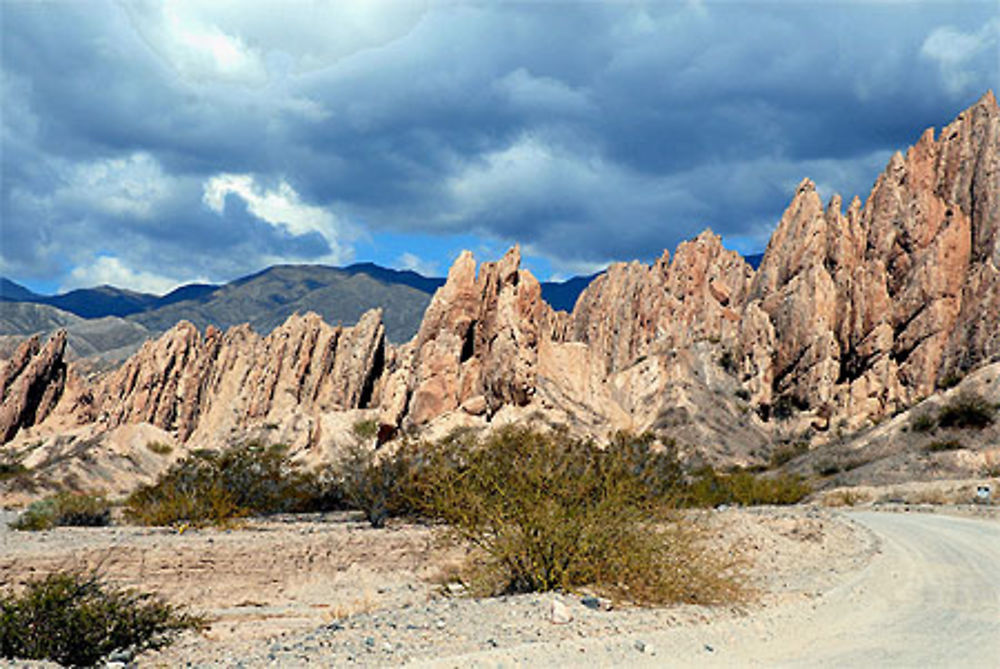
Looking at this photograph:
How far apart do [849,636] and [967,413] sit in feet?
152

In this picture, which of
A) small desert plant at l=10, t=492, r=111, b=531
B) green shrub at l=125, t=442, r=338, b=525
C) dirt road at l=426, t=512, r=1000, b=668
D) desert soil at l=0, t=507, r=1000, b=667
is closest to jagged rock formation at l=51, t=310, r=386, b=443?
green shrub at l=125, t=442, r=338, b=525

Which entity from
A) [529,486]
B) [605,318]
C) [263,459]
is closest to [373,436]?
[263,459]

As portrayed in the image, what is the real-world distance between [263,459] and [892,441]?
40.6 meters

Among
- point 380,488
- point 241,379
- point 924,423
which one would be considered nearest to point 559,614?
point 380,488

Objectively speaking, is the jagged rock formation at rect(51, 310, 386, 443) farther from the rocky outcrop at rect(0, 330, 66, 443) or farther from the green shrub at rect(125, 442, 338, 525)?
the green shrub at rect(125, 442, 338, 525)

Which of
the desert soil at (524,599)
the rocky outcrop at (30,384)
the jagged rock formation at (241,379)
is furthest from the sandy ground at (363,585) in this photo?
the rocky outcrop at (30,384)

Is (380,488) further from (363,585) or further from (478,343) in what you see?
(478,343)

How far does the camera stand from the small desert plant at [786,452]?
2370 inches

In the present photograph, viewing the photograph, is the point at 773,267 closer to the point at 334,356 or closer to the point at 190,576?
the point at 334,356

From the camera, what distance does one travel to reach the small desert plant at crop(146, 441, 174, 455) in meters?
68.6

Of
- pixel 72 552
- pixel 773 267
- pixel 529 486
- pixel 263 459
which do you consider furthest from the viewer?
pixel 773 267

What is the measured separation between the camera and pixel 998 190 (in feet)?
227

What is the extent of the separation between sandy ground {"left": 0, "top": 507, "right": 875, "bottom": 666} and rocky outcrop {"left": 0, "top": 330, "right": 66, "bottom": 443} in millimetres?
74344

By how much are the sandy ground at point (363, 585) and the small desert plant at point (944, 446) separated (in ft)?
82.1
